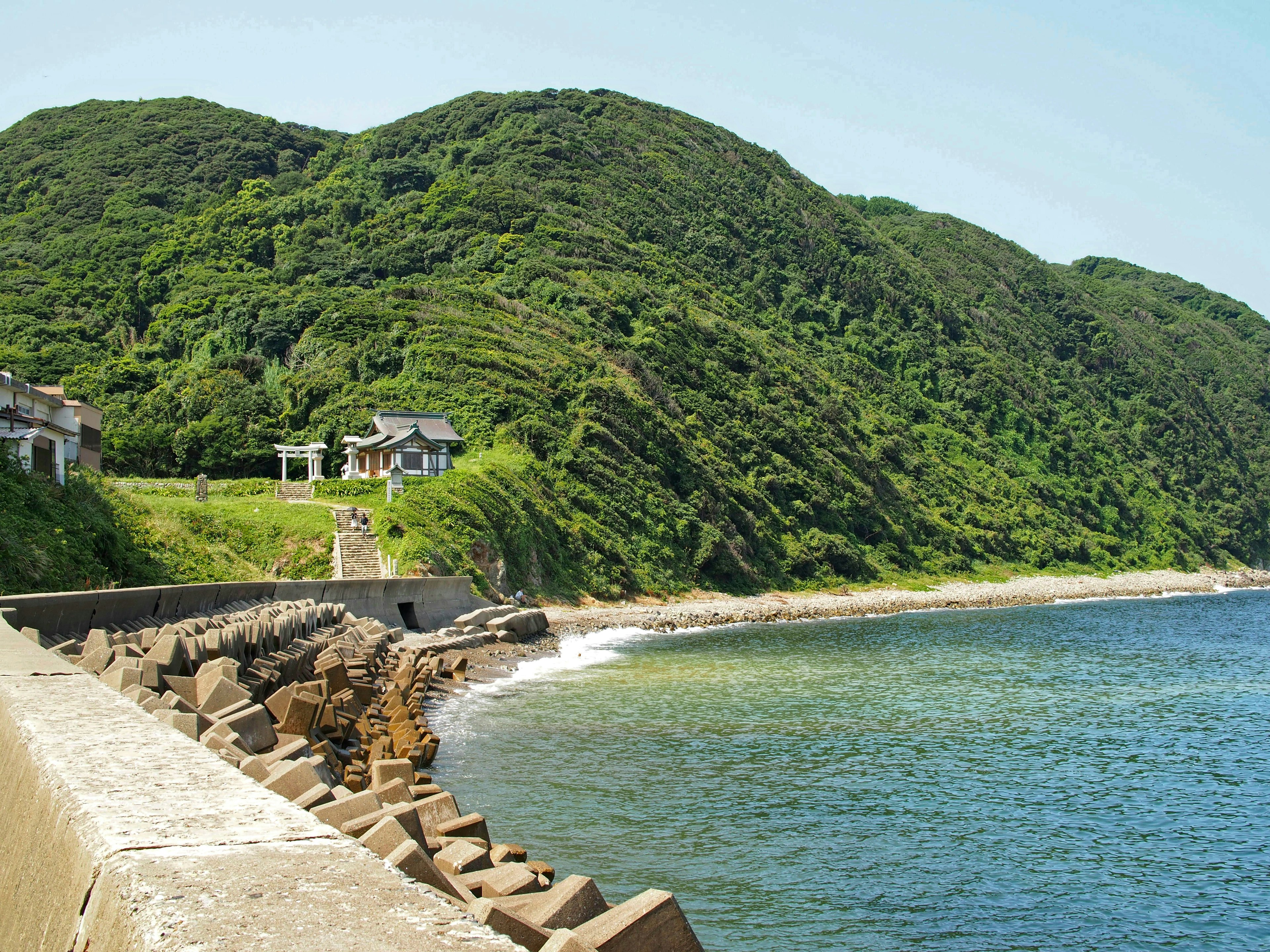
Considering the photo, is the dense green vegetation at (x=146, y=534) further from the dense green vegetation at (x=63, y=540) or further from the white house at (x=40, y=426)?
the white house at (x=40, y=426)

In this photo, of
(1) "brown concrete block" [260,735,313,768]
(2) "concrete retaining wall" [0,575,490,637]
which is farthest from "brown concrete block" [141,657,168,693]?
(2) "concrete retaining wall" [0,575,490,637]

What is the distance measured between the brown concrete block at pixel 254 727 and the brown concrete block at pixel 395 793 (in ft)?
4.88

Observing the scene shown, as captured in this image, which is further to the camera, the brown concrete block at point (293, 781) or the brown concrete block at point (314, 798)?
the brown concrete block at point (293, 781)

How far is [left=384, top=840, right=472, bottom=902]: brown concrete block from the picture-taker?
5684 millimetres

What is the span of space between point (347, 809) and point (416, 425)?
47708 millimetres

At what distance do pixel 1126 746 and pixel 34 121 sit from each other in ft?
588

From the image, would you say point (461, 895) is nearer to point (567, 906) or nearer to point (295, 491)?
point (567, 906)

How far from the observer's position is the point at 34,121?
156m

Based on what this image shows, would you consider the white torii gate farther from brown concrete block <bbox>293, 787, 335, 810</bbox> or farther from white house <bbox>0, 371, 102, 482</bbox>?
brown concrete block <bbox>293, 787, 335, 810</bbox>

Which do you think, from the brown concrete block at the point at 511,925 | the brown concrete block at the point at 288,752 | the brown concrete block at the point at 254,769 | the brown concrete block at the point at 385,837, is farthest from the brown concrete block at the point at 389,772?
the brown concrete block at the point at 511,925

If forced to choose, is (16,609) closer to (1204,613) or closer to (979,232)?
(1204,613)

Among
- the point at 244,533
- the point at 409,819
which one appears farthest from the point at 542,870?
the point at 244,533

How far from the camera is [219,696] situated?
10867 millimetres

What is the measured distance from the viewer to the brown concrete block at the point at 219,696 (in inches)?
424
